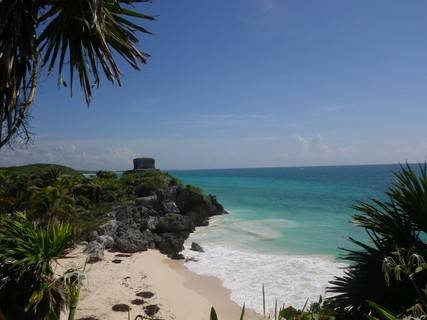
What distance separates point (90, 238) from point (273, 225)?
15.5 m

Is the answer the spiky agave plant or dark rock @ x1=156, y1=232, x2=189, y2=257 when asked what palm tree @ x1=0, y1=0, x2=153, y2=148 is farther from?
dark rock @ x1=156, y1=232, x2=189, y2=257

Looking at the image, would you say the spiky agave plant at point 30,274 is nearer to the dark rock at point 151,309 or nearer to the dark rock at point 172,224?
the dark rock at point 151,309

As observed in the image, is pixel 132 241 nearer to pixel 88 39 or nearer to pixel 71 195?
pixel 71 195

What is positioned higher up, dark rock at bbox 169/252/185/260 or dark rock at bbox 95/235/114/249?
dark rock at bbox 95/235/114/249

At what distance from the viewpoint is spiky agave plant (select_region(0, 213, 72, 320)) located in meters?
5.11

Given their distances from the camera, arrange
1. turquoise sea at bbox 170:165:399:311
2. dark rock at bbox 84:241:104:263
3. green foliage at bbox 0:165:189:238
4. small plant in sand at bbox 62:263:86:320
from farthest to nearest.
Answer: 1. green foliage at bbox 0:165:189:238
2. dark rock at bbox 84:241:104:263
3. turquoise sea at bbox 170:165:399:311
4. small plant in sand at bbox 62:263:86:320

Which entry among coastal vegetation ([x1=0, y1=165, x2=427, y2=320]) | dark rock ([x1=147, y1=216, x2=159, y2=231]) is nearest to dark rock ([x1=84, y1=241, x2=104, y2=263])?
dark rock ([x1=147, y1=216, x2=159, y2=231])

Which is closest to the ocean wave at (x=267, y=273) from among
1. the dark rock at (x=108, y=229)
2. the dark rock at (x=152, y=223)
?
the dark rock at (x=152, y=223)

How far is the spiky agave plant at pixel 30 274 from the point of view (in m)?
5.11

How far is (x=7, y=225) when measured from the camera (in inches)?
223

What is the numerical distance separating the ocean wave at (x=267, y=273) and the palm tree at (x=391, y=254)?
690 centimetres

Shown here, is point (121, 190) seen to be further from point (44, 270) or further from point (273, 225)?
point (44, 270)

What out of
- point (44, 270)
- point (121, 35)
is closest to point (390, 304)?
point (44, 270)

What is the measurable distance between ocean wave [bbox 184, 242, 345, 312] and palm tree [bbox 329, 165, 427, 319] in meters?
6.90
